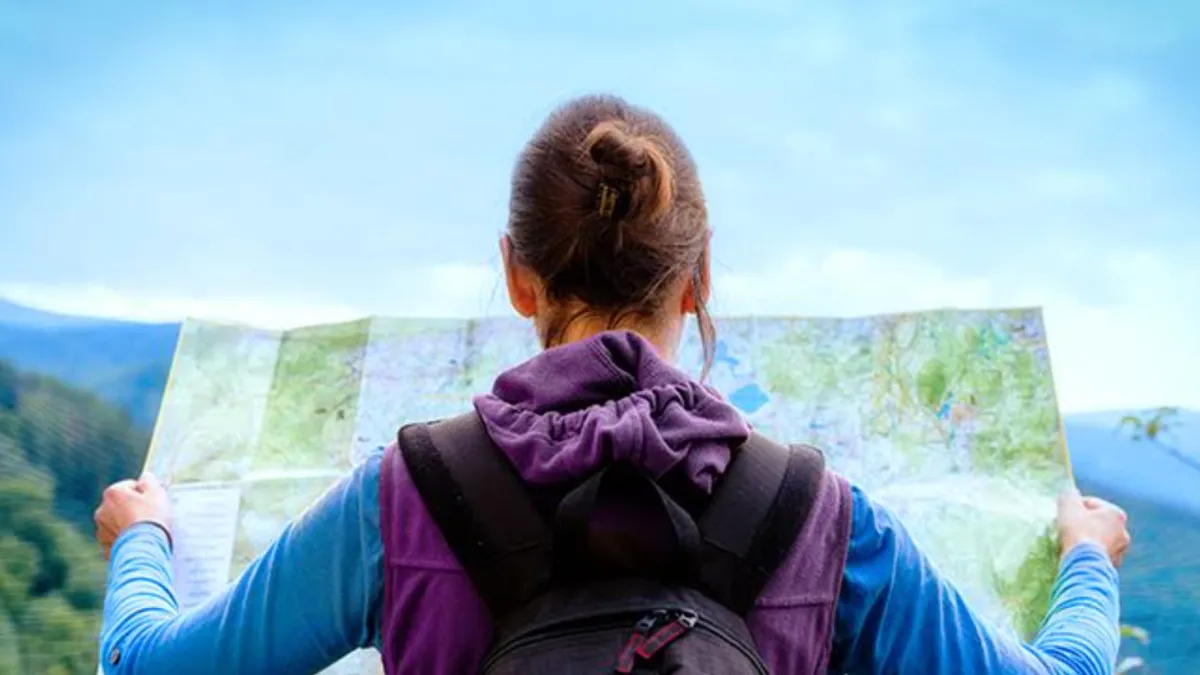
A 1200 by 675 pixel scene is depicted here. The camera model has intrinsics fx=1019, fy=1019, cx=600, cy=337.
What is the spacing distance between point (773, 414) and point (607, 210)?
0.58 meters

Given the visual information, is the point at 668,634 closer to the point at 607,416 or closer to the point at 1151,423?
the point at 607,416

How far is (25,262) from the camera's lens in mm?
1348

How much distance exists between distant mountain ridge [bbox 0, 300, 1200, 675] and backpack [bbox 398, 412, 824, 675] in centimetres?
65

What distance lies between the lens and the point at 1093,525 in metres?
1.00

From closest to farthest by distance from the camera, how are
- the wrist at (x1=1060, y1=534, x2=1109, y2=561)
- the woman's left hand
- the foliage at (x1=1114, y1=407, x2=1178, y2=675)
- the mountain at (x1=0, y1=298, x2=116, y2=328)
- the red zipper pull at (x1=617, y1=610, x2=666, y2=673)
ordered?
the red zipper pull at (x1=617, y1=610, x2=666, y2=673)
the wrist at (x1=1060, y1=534, x2=1109, y2=561)
the woman's left hand
the foliage at (x1=1114, y1=407, x2=1178, y2=675)
the mountain at (x1=0, y1=298, x2=116, y2=328)

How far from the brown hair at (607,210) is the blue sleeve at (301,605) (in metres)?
0.19

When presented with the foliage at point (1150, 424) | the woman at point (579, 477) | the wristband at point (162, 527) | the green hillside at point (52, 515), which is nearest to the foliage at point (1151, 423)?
the foliage at point (1150, 424)

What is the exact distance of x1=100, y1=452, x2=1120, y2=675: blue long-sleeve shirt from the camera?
0.68 metres

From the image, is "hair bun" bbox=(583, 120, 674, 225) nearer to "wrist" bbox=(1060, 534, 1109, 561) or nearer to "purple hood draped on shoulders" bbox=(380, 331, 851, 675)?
"purple hood draped on shoulders" bbox=(380, 331, 851, 675)

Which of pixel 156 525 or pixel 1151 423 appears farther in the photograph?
pixel 1151 423

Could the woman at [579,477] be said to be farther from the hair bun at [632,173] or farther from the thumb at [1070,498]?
the thumb at [1070,498]

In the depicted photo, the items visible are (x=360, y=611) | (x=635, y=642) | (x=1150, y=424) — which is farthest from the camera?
(x=1150, y=424)

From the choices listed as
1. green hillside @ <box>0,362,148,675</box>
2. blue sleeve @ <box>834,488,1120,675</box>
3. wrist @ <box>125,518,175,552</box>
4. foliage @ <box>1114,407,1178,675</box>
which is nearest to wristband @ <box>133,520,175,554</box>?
wrist @ <box>125,518,175,552</box>

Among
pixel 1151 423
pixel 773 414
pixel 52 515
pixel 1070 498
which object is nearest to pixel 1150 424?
pixel 1151 423
